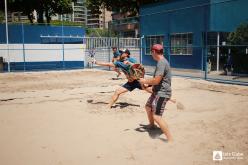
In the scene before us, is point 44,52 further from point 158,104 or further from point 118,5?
point 158,104

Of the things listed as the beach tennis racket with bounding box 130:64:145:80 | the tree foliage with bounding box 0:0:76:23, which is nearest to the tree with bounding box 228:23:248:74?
the beach tennis racket with bounding box 130:64:145:80

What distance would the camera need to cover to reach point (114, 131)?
628 cm

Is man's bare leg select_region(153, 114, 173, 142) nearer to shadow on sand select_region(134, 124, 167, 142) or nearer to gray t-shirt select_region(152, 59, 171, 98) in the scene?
shadow on sand select_region(134, 124, 167, 142)

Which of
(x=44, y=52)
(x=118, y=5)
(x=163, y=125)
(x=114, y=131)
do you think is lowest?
(x=114, y=131)

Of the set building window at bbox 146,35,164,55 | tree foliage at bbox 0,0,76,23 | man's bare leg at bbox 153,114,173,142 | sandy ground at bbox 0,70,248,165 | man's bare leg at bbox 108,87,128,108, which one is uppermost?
tree foliage at bbox 0,0,76,23

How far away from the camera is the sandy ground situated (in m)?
4.86

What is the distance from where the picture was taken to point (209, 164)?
451cm

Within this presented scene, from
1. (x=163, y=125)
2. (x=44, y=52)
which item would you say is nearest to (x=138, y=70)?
(x=163, y=125)

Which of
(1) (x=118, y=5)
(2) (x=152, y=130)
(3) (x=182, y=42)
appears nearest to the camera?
(2) (x=152, y=130)

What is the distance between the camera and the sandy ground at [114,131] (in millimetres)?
4863

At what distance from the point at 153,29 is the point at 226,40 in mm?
5937

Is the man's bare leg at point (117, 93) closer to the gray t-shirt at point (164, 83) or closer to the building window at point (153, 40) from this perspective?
the gray t-shirt at point (164, 83)

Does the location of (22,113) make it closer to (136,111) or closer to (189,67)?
(136,111)

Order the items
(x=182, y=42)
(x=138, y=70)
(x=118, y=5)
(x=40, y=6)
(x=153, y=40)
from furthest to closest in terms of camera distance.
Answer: (x=118, y=5) → (x=40, y=6) → (x=153, y=40) → (x=182, y=42) → (x=138, y=70)
